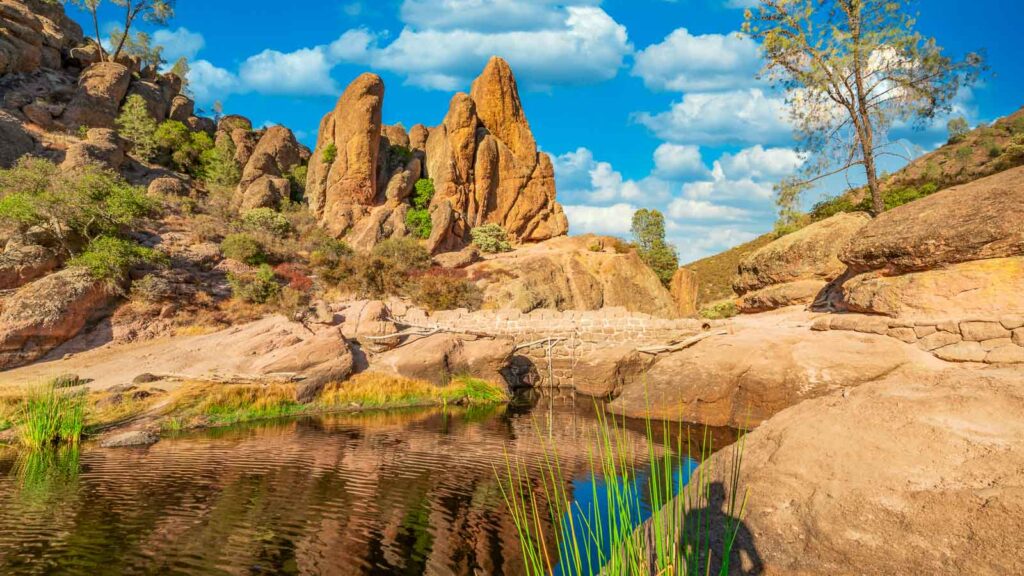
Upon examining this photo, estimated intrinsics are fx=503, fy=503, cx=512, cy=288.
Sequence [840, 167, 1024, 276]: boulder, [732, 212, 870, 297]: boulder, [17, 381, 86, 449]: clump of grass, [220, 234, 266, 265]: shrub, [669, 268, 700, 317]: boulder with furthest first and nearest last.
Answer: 1. [669, 268, 700, 317]: boulder
2. [220, 234, 266, 265]: shrub
3. [732, 212, 870, 297]: boulder
4. [840, 167, 1024, 276]: boulder
5. [17, 381, 86, 449]: clump of grass

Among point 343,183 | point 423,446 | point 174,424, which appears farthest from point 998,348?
point 343,183

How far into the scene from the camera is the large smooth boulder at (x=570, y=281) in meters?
30.1

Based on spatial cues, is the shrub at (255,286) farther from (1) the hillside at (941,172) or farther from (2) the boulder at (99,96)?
(1) the hillside at (941,172)

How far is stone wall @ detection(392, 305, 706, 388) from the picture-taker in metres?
19.5

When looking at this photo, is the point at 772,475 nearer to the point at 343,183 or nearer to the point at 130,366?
the point at 130,366

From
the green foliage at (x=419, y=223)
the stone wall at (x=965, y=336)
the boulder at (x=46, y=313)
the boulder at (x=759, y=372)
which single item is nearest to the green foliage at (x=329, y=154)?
the green foliage at (x=419, y=223)

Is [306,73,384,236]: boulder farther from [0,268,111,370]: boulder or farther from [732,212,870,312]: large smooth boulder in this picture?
[732,212,870,312]: large smooth boulder

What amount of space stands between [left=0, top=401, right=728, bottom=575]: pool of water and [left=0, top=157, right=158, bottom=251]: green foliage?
12769mm

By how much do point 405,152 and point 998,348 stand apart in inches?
1689

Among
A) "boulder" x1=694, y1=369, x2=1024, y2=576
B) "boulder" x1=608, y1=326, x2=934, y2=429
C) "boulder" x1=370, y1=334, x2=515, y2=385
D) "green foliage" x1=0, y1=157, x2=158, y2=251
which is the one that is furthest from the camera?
"green foliage" x1=0, y1=157, x2=158, y2=251

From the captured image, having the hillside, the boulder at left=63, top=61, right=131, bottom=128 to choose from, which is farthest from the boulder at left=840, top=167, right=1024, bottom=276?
the boulder at left=63, top=61, right=131, bottom=128

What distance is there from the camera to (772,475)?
5242 mm

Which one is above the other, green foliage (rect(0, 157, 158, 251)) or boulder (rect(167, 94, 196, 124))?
boulder (rect(167, 94, 196, 124))

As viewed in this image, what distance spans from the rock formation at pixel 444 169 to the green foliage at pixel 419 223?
0.64 meters
